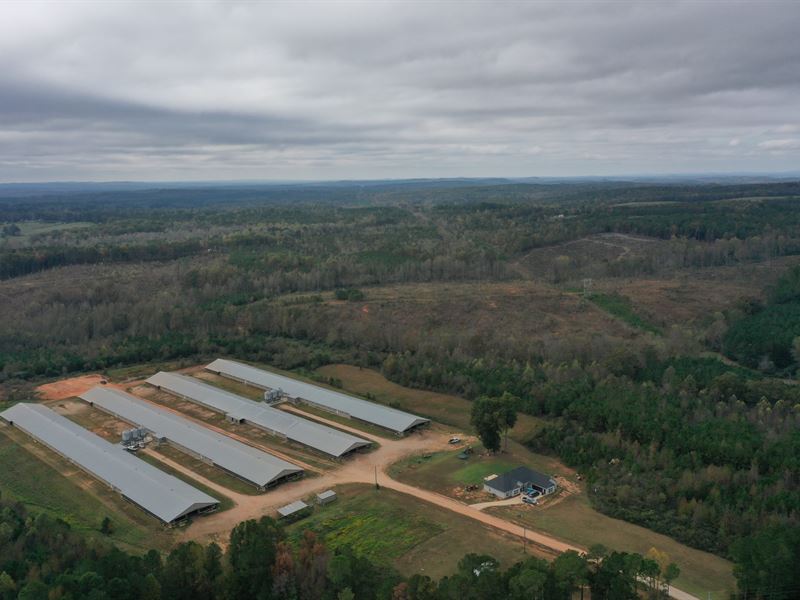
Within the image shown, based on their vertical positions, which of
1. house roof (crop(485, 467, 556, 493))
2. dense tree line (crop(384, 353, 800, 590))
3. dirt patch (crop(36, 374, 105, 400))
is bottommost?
dirt patch (crop(36, 374, 105, 400))

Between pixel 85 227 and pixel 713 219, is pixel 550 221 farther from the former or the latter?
pixel 85 227

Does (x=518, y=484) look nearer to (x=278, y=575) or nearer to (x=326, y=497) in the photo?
(x=326, y=497)

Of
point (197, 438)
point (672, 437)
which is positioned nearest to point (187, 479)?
point (197, 438)

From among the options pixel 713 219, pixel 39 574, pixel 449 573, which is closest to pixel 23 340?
pixel 39 574

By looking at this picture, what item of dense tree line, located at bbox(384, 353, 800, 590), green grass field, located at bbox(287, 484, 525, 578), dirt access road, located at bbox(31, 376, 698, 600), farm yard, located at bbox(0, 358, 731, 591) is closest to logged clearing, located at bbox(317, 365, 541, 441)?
farm yard, located at bbox(0, 358, 731, 591)

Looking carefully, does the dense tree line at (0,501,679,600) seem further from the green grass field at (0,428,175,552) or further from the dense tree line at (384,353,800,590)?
the dense tree line at (384,353,800,590)
